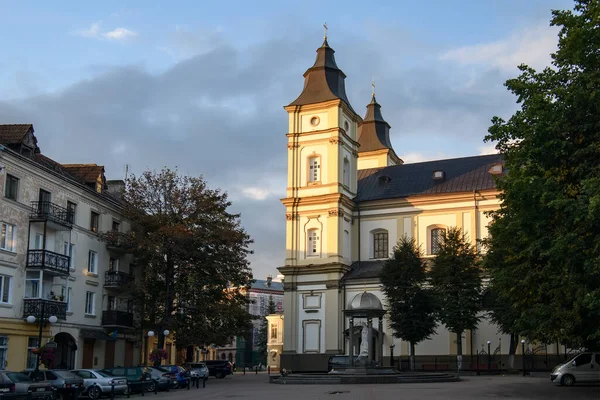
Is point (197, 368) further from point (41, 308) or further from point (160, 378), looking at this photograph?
point (41, 308)

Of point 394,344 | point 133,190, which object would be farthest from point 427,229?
point 133,190

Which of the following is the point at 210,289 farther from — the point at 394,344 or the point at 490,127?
the point at 490,127

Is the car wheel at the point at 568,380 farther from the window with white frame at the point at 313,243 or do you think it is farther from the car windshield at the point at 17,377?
the window with white frame at the point at 313,243

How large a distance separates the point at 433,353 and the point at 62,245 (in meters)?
29.1

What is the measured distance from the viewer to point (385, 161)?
74750 millimetres

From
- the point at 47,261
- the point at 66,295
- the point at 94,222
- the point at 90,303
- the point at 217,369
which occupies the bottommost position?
the point at 217,369

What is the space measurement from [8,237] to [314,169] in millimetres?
30644

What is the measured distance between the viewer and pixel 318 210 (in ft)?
203

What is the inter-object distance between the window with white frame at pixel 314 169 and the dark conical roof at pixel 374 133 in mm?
14168

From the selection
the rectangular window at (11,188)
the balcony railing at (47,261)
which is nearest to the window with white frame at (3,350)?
the balcony railing at (47,261)

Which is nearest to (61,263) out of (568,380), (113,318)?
(113,318)

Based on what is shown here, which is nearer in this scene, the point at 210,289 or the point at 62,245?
the point at 62,245

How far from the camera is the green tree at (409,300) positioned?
5100cm

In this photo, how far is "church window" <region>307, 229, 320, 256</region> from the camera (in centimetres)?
6197
